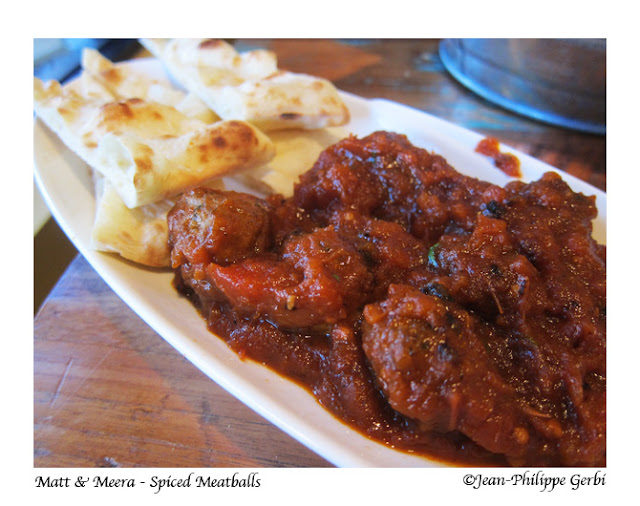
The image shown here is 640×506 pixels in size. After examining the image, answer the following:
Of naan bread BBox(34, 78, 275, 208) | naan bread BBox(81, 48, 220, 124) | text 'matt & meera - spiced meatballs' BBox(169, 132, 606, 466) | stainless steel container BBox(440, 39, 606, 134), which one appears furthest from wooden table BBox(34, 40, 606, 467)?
stainless steel container BBox(440, 39, 606, 134)

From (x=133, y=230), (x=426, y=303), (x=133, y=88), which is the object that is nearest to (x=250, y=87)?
(x=133, y=88)

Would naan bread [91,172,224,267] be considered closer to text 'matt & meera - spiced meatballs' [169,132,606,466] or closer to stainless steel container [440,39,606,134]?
text 'matt & meera - spiced meatballs' [169,132,606,466]

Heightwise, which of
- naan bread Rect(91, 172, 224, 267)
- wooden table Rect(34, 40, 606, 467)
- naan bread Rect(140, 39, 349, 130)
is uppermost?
naan bread Rect(140, 39, 349, 130)

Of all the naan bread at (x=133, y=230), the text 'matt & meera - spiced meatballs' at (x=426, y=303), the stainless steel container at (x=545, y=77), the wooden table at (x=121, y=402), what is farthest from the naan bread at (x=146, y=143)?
the stainless steel container at (x=545, y=77)

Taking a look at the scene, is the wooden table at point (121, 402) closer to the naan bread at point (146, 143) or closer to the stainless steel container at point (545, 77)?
the naan bread at point (146, 143)

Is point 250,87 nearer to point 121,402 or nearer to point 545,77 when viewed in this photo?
point 121,402
